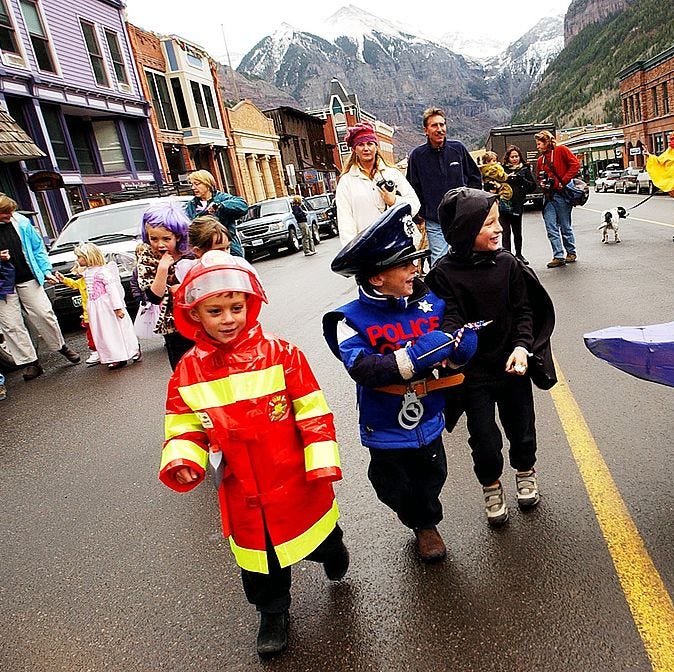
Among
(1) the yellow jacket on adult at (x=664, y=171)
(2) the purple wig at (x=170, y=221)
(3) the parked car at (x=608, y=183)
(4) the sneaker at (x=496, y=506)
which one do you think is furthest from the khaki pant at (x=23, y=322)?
(3) the parked car at (x=608, y=183)

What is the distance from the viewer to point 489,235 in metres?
2.52

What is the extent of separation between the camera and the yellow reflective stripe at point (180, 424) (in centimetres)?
210

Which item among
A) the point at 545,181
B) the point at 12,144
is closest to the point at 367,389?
the point at 545,181

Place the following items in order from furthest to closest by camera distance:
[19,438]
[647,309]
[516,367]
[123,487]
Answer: [647,309], [19,438], [123,487], [516,367]

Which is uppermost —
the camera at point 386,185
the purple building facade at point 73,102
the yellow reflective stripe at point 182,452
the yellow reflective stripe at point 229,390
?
the purple building facade at point 73,102

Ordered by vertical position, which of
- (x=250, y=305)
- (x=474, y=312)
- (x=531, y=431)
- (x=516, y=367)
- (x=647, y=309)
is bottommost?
(x=647, y=309)

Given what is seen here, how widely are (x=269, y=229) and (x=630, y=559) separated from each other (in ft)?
52.0

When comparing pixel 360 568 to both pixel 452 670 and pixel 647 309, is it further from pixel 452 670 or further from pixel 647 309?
pixel 647 309

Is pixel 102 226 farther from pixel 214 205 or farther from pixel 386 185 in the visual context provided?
pixel 386 185

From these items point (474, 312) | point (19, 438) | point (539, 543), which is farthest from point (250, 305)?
point (19, 438)

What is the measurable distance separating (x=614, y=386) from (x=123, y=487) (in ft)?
11.4

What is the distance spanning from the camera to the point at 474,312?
259 cm

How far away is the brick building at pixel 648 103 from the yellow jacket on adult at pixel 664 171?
4627cm

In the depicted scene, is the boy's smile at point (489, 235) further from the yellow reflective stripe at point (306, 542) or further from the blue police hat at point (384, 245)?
the yellow reflective stripe at point (306, 542)
